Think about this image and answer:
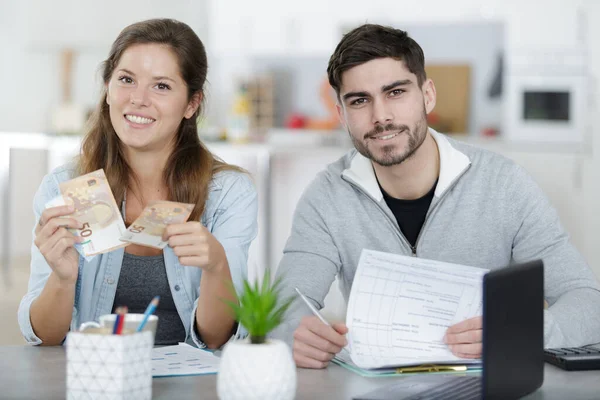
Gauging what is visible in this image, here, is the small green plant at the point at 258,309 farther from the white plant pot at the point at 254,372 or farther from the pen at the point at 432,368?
the pen at the point at 432,368

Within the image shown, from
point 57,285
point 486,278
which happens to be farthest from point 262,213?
point 486,278

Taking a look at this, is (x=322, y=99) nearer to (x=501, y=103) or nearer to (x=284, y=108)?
(x=284, y=108)

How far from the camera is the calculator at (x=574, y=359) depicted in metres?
1.55

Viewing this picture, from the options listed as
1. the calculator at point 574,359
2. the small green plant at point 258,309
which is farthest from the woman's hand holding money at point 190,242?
the calculator at point 574,359

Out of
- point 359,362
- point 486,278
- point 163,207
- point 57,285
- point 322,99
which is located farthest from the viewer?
point 322,99

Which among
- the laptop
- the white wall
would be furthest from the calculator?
the white wall

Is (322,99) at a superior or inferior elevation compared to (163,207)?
superior

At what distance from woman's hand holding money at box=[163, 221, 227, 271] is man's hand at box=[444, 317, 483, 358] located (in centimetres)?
56

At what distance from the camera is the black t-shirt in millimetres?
2197

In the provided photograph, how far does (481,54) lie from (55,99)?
343cm

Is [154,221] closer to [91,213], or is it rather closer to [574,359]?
[91,213]

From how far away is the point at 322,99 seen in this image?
6531 mm


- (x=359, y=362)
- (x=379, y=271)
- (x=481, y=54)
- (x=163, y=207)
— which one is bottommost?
(x=359, y=362)

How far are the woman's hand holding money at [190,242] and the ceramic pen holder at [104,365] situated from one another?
0.45m
